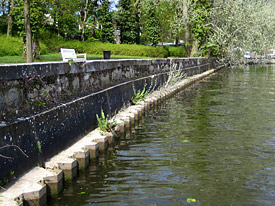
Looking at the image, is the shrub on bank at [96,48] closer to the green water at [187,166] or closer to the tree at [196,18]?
the tree at [196,18]

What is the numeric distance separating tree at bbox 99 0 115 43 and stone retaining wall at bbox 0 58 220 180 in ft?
131

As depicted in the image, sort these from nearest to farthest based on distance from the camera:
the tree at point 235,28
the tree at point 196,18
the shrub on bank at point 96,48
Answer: the tree at point 235,28
the tree at point 196,18
the shrub on bank at point 96,48

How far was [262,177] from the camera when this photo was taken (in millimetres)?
6215

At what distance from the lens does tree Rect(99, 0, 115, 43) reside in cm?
5003

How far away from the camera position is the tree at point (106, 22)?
5003cm

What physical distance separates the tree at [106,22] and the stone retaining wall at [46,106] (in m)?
39.9

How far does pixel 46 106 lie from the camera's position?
6996 mm

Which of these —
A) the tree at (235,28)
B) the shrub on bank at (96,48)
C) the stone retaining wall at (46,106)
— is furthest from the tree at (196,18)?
the stone retaining wall at (46,106)

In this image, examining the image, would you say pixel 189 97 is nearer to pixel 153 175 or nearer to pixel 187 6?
pixel 153 175

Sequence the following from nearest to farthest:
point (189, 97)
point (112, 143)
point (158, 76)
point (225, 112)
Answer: point (112, 143)
point (225, 112)
point (189, 97)
point (158, 76)

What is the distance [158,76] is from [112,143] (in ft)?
32.9

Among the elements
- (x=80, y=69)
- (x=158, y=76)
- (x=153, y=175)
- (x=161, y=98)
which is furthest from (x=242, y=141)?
(x=158, y=76)

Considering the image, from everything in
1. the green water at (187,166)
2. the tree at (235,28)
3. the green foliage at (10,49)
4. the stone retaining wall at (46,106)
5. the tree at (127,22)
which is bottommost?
the green water at (187,166)

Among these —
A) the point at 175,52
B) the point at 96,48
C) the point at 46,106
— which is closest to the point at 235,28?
the point at 96,48
